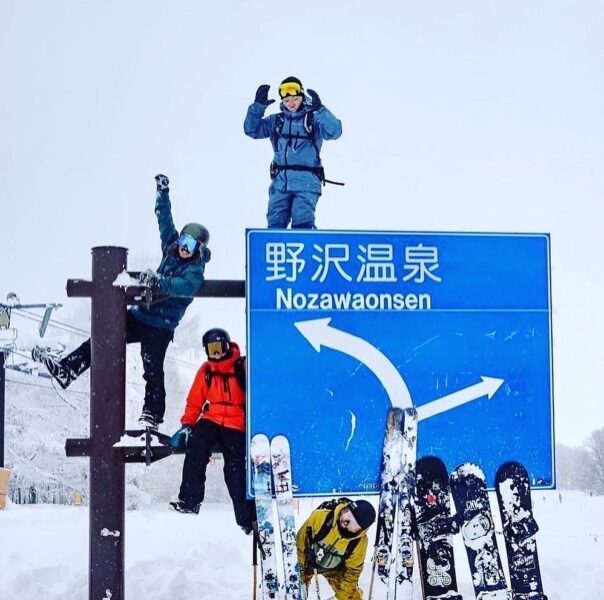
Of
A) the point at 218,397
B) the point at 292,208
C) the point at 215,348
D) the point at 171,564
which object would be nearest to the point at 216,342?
the point at 215,348

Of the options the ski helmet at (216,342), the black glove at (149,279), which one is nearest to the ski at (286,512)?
the ski helmet at (216,342)

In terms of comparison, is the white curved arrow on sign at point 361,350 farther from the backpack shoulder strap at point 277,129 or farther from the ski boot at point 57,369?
the ski boot at point 57,369

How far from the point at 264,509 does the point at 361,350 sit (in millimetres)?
1116

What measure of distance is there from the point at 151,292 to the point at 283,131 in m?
1.52

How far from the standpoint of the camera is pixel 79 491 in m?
25.9

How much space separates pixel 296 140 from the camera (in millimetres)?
5773

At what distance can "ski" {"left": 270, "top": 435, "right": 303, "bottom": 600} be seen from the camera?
501 cm

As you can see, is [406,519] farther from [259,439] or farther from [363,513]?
[259,439]

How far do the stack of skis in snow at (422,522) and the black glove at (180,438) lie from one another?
508 mm

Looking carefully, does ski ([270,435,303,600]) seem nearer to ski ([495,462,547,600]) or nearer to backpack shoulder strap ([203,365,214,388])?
backpack shoulder strap ([203,365,214,388])

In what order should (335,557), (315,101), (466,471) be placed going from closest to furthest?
(466,471), (335,557), (315,101)

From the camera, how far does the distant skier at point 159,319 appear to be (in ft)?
17.5

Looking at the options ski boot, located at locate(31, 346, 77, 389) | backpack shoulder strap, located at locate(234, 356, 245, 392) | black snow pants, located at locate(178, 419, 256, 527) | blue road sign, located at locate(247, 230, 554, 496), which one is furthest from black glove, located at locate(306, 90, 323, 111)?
ski boot, located at locate(31, 346, 77, 389)

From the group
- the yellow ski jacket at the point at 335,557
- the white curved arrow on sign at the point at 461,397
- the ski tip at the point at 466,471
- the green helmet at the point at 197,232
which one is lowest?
the yellow ski jacket at the point at 335,557
